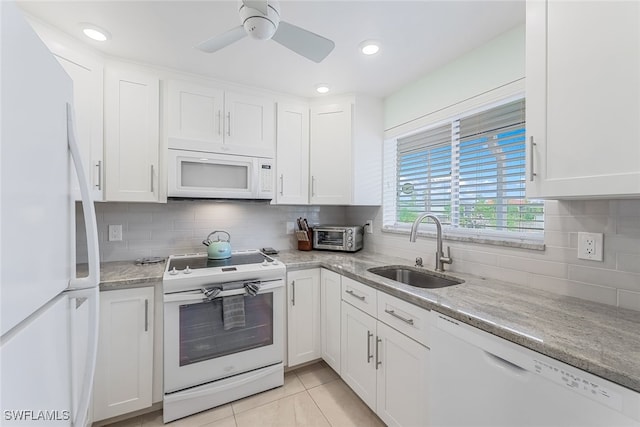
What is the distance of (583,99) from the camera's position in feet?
3.18

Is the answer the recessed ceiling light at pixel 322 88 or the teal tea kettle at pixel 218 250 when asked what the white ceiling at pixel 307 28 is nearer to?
the recessed ceiling light at pixel 322 88

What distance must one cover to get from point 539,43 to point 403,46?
82 centimetres

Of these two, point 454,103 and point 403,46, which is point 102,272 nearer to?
point 403,46

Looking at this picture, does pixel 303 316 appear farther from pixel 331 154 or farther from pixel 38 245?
pixel 38 245

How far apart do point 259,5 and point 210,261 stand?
1.73 meters

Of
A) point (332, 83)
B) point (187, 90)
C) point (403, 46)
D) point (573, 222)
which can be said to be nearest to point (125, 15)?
point (187, 90)

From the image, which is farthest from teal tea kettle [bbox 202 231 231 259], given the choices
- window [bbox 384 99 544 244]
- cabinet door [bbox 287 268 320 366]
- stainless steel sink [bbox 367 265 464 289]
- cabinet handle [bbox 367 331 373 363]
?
window [bbox 384 99 544 244]

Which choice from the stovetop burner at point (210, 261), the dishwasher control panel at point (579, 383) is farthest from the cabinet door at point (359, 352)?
the dishwasher control panel at point (579, 383)

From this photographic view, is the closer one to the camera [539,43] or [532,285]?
[539,43]

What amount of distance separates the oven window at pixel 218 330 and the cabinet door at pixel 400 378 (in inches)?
32.6

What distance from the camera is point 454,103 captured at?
75.0 inches

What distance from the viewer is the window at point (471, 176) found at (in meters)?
1.59

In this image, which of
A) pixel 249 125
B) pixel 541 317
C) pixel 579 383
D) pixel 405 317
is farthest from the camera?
pixel 249 125

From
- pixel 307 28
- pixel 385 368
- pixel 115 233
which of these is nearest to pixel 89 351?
pixel 385 368
